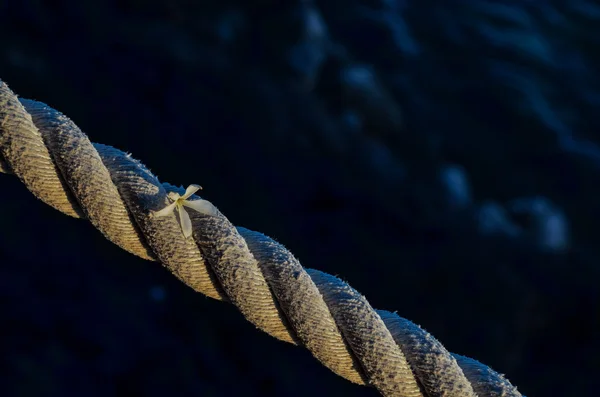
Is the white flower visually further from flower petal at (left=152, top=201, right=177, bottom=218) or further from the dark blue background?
the dark blue background

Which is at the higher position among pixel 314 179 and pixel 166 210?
pixel 314 179

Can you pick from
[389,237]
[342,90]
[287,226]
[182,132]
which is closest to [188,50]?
[182,132]

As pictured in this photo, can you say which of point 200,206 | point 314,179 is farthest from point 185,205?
point 314,179

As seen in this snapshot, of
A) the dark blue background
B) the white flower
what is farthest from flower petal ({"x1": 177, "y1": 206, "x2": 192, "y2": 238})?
the dark blue background

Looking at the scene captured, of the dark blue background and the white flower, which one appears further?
the dark blue background

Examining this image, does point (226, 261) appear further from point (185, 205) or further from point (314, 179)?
point (314, 179)

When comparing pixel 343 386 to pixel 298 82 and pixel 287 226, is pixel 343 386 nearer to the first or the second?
pixel 287 226
